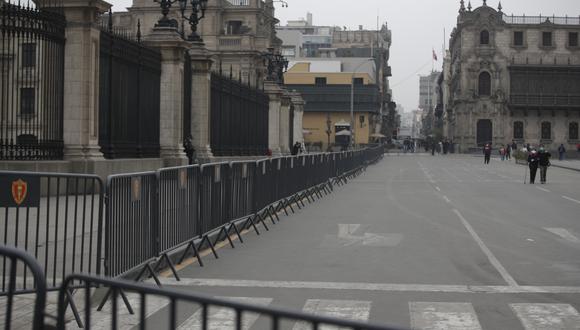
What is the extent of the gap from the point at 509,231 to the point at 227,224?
5.91 metres

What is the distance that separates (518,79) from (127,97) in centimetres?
8307

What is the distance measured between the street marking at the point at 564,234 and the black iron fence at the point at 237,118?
15946 millimetres

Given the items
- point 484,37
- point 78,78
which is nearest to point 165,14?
point 78,78

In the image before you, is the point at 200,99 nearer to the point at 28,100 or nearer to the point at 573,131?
the point at 28,100

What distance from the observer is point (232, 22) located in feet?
231

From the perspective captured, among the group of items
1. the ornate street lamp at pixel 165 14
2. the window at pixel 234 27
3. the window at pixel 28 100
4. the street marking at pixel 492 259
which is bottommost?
the street marking at pixel 492 259

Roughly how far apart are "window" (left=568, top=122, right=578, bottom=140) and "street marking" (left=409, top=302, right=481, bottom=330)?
9454 cm

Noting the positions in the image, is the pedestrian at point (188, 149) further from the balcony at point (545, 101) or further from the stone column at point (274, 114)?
the balcony at point (545, 101)

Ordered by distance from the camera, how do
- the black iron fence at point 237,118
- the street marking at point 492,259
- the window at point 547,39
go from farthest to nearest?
the window at point 547,39 → the black iron fence at point 237,118 → the street marking at point 492,259

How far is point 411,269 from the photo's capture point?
10.7 meters

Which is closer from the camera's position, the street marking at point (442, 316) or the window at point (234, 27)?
the street marking at point (442, 316)

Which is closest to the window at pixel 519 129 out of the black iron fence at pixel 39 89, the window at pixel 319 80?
the window at pixel 319 80

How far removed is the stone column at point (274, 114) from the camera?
41500 mm

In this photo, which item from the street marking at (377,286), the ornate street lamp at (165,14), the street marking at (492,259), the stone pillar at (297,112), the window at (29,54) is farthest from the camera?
the stone pillar at (297,112)
